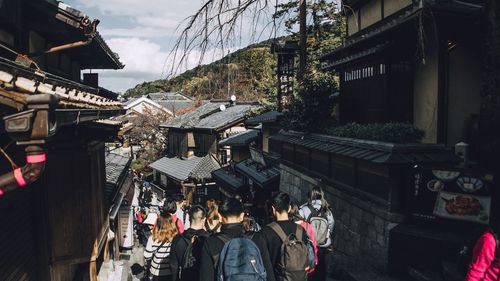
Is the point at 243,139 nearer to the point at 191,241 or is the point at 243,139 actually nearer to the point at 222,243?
the point at 191,241

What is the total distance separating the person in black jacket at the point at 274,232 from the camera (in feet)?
17.6

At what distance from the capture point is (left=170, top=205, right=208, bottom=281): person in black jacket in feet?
18.4

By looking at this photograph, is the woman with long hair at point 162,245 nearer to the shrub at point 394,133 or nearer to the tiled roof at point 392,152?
the tiled roof at point 392,152

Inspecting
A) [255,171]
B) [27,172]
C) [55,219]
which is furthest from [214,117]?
[27,172]

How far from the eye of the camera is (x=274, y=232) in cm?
540

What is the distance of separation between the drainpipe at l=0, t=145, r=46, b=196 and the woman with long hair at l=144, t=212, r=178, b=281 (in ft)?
11.3

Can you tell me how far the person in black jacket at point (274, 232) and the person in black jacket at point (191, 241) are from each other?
2.76 ft

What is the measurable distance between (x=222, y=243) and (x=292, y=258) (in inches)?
37.6

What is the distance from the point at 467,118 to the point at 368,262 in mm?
4868

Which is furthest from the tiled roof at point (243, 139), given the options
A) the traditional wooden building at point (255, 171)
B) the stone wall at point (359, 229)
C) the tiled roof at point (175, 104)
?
the tiled roof at point (175, 104)

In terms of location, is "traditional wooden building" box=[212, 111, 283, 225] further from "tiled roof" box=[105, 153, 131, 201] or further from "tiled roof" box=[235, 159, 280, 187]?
"tiled roof" box=[105, 153, 131, 201]

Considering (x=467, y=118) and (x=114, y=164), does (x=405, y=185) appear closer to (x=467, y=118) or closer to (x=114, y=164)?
(x=467, y=118)

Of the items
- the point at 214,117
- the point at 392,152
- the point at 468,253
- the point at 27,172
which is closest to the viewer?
the point at 27,172

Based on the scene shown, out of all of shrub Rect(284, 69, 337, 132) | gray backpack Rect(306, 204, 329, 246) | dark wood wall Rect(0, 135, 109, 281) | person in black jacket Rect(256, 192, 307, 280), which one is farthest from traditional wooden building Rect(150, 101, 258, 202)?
person in black jacket Rect(256, 192, 307, 280)
